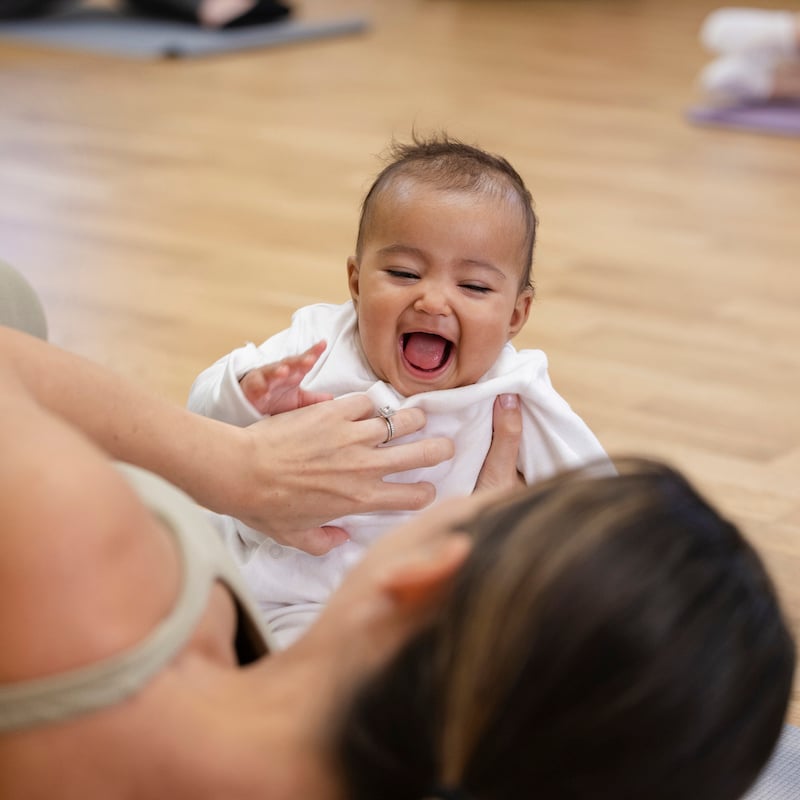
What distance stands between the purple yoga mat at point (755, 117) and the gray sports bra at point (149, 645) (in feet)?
11.6

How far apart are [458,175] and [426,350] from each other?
0.18m

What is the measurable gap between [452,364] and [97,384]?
42cm

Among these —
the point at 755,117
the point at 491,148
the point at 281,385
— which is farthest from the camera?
the point at 755,117

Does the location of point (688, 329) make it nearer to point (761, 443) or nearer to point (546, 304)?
point (546, 304)

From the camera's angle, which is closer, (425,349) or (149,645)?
(149,645)

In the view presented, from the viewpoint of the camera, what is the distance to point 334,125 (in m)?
3.96

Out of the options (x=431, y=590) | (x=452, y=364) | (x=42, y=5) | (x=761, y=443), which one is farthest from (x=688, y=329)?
(x=42, y=5)

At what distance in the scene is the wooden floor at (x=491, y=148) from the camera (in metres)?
2.16

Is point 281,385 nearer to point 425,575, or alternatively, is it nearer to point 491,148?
point 425,575

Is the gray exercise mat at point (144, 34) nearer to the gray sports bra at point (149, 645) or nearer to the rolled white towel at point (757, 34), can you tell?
the rolled white towel at point (757, 34)

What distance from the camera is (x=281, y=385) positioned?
1314 millimetres

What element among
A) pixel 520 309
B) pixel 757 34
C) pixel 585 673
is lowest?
pixel 757 34

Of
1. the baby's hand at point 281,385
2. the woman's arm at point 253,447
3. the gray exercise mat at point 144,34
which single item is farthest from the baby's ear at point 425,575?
the gray exercise mat at point 144,34

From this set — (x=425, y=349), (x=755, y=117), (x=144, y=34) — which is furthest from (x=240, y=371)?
(x=144, y=34)
